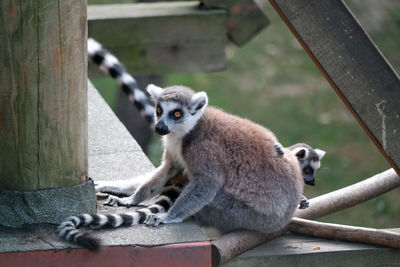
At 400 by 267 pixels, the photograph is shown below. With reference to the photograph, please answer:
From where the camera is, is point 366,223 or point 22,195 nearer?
point 22,195

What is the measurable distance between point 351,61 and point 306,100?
341 inches

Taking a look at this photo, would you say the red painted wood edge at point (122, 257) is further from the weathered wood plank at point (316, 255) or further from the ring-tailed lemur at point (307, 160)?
the ring-tailed lemur at point (307, 160)

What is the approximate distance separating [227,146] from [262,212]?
1.33 ft

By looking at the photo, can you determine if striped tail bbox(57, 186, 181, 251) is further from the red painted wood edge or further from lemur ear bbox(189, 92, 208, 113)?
lemur ear bbox(189, 92, 208, 113)

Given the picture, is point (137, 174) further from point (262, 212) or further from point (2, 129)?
point (2, 129)

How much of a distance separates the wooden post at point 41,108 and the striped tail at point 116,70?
2187mm

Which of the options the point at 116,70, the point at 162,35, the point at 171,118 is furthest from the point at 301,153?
the point at 162,35

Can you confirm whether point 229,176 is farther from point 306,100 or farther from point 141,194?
point 306,100

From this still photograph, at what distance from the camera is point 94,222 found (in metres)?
3.46

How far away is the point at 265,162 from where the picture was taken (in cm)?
396

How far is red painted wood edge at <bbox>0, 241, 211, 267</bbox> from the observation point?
3168mm

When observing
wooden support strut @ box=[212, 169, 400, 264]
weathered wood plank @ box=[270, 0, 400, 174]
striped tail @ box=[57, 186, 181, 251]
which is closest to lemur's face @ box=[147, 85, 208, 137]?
striped tail @ box=[57, 186, 181, 251]

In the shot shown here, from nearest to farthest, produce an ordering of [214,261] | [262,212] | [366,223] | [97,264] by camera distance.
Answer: [97,264], [214,261], [262,212], [366,223]

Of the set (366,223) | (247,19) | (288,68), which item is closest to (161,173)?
(247,19)
